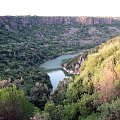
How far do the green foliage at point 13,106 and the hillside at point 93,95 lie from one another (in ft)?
7.51

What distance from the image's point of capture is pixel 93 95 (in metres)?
45.0

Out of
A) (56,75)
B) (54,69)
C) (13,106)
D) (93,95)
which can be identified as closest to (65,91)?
(93,95)

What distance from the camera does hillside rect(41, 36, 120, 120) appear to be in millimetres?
37562

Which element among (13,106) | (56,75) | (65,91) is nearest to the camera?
(13,106)

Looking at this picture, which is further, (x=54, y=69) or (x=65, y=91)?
(x=54, y=69)

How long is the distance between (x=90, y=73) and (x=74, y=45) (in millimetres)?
109920

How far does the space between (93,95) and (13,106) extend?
1125cm

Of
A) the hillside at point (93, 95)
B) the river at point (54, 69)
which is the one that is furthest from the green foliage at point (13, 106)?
the river at point (54, 69)

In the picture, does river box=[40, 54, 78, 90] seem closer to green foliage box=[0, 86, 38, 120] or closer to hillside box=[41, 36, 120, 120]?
hillside box=[41, 36, 120, 120]

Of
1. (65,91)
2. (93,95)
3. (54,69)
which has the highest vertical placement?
(93,95)

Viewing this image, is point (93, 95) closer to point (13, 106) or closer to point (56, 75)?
point (13, 106)

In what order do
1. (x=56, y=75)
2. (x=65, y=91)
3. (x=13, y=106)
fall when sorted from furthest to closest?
(x=56, y=75), (x=65, y=91), (x=13, y=106)

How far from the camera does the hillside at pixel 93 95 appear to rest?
3756 cm

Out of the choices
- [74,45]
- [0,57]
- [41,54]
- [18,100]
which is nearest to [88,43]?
[74,45]
